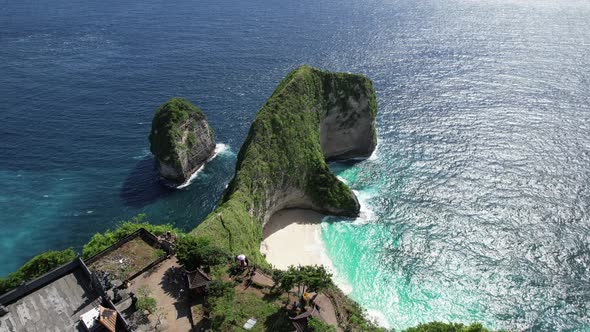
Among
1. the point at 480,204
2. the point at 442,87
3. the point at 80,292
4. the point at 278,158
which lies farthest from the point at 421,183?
the point at 80,292

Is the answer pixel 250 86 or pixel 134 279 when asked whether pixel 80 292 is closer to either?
pixel 134 279

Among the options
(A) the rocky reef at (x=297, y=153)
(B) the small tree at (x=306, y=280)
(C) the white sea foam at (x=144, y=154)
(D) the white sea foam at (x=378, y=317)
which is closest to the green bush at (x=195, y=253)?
(B) the small tree at (x=306, y=280)

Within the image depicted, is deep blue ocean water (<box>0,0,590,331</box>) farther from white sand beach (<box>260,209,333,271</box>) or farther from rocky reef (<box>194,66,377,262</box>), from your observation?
rocky reef (<box>194,66,377,262</box>)

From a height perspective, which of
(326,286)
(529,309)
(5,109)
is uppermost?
(326,286)

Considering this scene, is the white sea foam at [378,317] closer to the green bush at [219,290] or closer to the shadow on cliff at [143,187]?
the green bush at [219,290]

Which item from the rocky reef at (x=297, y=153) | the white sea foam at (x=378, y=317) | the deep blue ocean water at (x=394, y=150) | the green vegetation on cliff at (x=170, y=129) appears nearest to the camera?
the white sea foam at (x=378, y=317)
